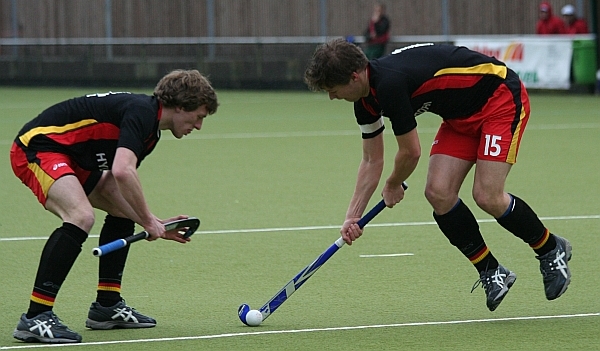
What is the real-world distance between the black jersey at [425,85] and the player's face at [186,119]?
2.68 ft

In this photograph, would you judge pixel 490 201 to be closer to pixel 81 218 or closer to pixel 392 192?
pixel 392 192

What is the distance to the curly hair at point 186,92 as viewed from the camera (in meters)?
5.50

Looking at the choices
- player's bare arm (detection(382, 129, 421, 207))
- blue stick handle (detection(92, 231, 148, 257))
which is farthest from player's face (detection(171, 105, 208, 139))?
player's bare arm (detection(382, 129, 421, 207))

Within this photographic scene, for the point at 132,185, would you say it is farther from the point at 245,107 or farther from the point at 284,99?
the point at 284,99

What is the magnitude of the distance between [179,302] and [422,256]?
1.91 metres

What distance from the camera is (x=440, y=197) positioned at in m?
6.04

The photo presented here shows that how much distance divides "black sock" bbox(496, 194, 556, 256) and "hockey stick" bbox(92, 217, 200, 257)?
5.18 ft

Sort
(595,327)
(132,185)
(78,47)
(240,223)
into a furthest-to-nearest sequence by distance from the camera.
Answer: (78,47) < (240,223) < (595,327) < (132,185)

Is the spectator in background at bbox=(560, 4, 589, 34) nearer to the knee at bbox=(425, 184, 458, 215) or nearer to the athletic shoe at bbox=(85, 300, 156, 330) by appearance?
the knee at bbox=(425, 184, 458, 215)

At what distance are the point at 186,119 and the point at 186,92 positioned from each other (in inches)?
5.5

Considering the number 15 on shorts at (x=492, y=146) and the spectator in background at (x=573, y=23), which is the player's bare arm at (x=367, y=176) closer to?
the number 15 on shorts at (x=492, y=146)

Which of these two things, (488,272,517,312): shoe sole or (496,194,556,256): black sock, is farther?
(496,194,556,256): black sock

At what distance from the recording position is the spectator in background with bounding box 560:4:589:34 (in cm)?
2194

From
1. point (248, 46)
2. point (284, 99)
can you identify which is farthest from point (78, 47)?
point (284, 99)
